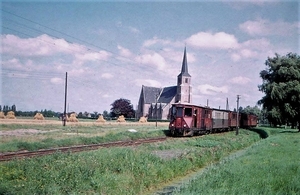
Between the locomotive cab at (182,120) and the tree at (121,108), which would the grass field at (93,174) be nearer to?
the locomotive cab at (182,120)

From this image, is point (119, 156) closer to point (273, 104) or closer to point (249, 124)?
point (273, 104)

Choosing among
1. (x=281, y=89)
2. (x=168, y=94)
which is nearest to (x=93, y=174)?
(x=281, y=89)

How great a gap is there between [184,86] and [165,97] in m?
15.6

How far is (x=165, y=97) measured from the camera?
12081 cm

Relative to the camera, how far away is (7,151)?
1739cm

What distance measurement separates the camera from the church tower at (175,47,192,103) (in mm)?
106062

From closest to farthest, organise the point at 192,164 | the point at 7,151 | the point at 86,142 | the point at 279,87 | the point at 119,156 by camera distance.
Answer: the point at 119,156
the point at 192,164
the point at 7,151
the point at 86,142
the point at 279,87

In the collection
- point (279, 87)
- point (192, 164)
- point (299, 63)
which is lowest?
point (192, 164)

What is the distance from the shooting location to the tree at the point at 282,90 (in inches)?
1571

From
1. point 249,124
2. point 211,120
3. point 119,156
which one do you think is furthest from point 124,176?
point 249,124

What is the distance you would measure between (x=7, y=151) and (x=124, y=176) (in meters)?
9.71

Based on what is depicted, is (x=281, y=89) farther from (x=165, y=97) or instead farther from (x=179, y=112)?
(x=165, y=97)

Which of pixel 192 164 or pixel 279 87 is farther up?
pixel 279 87

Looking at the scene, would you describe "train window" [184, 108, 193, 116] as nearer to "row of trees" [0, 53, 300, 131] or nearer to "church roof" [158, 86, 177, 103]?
"row of trees" [0, 53, 300, 131]
